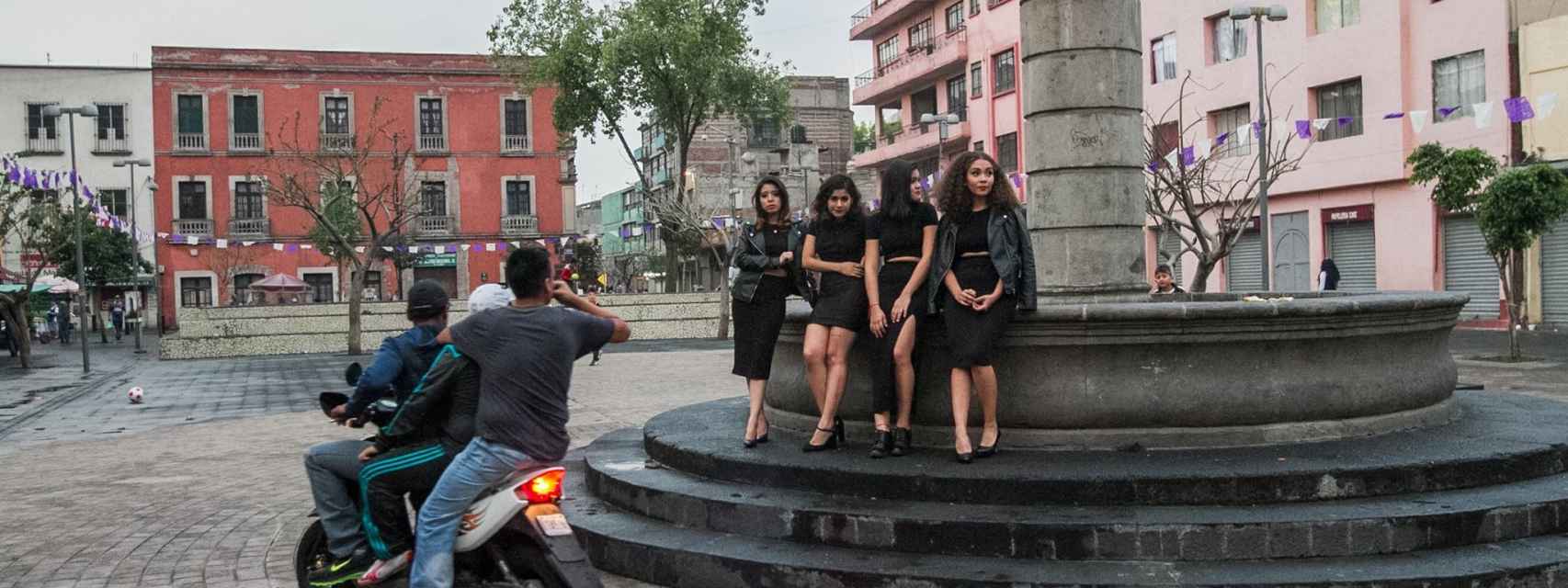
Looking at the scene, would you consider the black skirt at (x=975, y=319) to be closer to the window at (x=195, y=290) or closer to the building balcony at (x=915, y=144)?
the building balcony at (x=915, y=144)

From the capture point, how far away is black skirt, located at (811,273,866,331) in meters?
7.21

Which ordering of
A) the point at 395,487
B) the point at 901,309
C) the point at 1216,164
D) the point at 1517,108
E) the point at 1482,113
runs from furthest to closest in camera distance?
the point at 1216,164, the point at 1482,113, the point at 1517,108, the point at 901,309, the point at 395,487

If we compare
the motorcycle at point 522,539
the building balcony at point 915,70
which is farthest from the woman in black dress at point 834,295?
the building balcony at point 915,70

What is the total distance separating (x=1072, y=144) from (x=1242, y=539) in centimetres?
357

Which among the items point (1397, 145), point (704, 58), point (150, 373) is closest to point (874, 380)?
point (150, 373)

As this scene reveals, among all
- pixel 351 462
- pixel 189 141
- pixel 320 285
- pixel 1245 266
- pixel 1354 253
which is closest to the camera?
pixel 351 462

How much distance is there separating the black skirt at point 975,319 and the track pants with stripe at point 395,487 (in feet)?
9.15

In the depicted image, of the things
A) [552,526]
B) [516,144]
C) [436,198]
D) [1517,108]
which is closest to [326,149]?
[436,198]

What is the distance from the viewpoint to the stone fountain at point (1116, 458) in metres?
5.63

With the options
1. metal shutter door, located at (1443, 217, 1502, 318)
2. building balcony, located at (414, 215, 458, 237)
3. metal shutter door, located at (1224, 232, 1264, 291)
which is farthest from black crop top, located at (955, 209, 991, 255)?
building balcony, located at (414, 215, 458, 237)

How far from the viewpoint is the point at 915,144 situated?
45250 millimetres

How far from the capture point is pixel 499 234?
179 ft

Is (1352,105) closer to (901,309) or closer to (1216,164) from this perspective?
(1216,164)

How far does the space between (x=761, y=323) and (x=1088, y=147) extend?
8.40 ft
